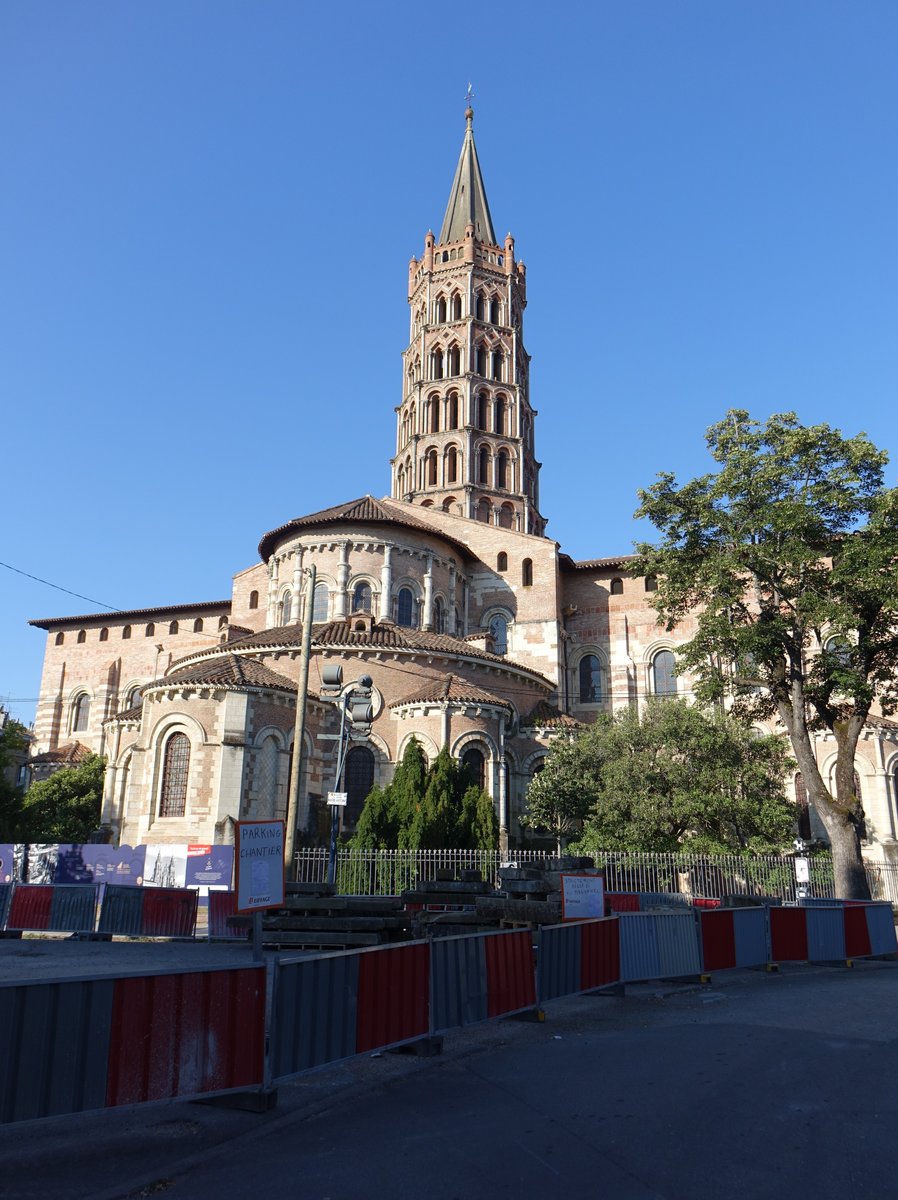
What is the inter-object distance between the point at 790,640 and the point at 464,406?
3487 cm

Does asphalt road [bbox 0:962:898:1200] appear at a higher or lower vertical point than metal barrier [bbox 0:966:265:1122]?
lower

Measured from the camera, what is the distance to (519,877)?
61.3 ft

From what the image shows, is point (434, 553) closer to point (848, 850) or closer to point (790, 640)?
point (790, 640)

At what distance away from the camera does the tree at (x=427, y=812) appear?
26516 millimetres

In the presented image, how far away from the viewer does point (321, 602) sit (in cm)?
3900

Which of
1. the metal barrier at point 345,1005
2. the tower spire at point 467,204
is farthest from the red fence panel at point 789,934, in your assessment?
the tower spire at point 467,204

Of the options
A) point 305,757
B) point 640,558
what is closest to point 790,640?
point 640,558

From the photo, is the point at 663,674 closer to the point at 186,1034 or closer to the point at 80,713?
the point at 80,713

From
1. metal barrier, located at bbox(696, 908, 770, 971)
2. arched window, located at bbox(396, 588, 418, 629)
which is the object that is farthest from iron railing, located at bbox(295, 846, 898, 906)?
arched window, located at bbox(396, 588, 418, 629)

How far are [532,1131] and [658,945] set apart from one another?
738 cm

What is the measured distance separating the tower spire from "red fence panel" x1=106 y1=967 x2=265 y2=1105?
60.7 metres

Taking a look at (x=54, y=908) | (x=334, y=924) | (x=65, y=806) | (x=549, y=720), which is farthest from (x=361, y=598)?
(x=334, y=924)

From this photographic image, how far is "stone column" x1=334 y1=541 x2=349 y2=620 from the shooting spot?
38344mm

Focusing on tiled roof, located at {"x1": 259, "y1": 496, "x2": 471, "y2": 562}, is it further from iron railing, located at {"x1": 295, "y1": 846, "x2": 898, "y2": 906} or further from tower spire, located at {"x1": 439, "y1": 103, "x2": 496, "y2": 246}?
tower spire, located at {"x1": 439, "y1": 103, "x2": 496, "y2": 246}
